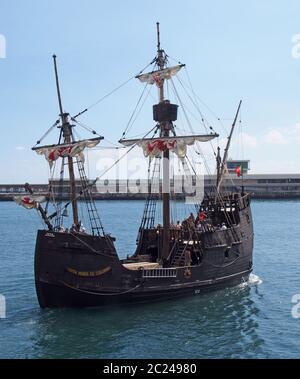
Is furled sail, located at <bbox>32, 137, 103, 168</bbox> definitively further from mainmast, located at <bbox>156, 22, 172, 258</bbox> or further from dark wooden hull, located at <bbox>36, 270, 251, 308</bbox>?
dark wooden hull, located at <bbox>36, 270, 251, 308</bbox>

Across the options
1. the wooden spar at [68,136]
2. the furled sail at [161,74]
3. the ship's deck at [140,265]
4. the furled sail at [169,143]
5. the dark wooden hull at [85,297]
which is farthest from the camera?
the furled sail at [161,74]

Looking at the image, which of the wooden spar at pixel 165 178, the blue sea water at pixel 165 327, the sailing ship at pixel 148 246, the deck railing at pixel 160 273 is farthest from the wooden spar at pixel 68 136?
the blue sea water at pixel 165 327

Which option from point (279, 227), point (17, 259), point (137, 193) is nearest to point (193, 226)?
point (17, 259)

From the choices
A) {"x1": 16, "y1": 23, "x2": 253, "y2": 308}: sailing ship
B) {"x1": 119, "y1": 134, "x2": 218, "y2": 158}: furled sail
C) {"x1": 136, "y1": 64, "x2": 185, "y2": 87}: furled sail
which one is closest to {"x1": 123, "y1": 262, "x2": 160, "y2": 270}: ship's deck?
{"x1": 16, "y1": 23, "x2": 253, "y2": 308}: sailing ship

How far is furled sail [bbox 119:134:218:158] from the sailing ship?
6 cm

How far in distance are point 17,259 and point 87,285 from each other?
63.6 ft

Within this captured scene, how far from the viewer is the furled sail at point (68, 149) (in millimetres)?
26469

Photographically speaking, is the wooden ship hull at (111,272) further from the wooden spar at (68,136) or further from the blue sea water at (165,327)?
the wooden spar at (68,136)

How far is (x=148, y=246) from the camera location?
30.2 metres

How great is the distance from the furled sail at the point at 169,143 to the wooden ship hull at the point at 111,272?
16.1ft

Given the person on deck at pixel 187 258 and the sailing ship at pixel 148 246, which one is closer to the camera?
the sailing ship at pixel 148 246

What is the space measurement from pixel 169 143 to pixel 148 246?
601 centimetres

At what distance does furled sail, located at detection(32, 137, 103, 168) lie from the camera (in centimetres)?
2647
